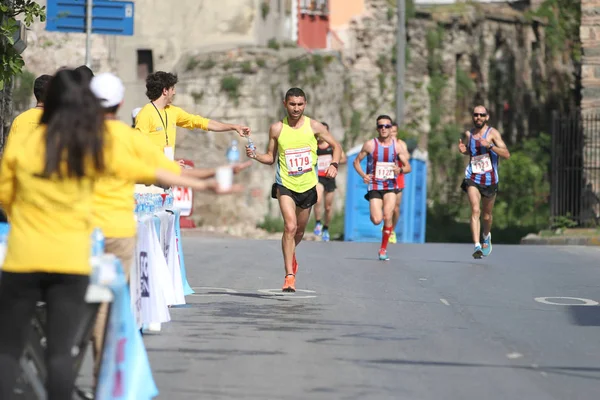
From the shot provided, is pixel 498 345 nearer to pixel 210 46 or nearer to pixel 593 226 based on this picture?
pixel 593 226

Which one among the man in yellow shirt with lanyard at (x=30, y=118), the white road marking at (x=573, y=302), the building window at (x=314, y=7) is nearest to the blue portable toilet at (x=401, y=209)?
the white road marking at (x=573, y=302)

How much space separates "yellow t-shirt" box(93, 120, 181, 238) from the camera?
658 centimetres

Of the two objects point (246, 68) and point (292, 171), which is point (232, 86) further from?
point (292, 171)

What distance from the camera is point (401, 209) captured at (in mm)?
29281

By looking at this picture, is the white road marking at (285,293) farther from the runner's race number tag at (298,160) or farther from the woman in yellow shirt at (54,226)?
the woman in yellow shirt at (54,226)

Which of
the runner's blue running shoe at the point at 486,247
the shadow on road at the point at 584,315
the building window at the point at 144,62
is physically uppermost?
the building window at the point at 144,62

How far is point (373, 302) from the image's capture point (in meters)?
13.0

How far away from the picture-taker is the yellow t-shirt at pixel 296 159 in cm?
1385

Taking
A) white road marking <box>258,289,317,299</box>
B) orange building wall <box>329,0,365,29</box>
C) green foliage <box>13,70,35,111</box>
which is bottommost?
white road marking <box>258,289,317,299</box>

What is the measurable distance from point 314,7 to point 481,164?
115 feet

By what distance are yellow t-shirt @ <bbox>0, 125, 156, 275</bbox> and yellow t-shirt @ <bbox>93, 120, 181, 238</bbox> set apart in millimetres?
223

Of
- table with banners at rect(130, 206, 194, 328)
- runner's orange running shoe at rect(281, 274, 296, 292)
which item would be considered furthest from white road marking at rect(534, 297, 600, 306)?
table with banners at rect(130, 206, 194, 328)

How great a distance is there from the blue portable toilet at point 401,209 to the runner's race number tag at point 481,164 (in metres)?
9.65

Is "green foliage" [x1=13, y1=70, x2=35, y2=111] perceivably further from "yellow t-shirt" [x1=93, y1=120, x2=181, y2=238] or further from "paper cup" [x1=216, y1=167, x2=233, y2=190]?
"paper cup" [x1=216, y1=167, x2=233, y2=190]
